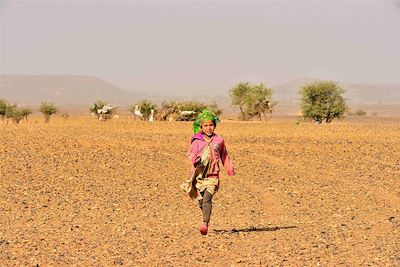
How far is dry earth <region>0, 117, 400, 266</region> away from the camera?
7.96 m

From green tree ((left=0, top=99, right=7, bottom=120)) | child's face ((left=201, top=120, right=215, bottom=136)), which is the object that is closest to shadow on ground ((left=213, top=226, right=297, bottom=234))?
child's face ((left=201, top=120, right=215, bottom=136))

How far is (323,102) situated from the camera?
52500mm

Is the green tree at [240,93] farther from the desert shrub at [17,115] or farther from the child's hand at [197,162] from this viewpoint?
the child's hand at [197,162]

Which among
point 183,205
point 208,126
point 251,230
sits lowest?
point 183,205

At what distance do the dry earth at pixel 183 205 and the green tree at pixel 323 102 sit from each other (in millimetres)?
27907

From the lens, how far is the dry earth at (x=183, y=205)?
796 centimetres

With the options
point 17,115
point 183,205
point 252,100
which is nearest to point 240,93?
point 252,100

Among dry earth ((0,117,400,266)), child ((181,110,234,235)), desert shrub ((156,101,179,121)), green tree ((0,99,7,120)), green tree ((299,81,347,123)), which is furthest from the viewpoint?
green tree ((0,99,7,120))

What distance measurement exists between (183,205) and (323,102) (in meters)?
41.8

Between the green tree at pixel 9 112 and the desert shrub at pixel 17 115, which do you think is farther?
the green tree at pixel 9 112

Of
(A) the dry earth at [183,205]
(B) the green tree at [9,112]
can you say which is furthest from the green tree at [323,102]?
(A) the dry earth at [183,205]

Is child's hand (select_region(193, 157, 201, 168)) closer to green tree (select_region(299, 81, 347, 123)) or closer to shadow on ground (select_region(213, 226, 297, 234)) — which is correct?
shadow on ground (select_region(213, 226, 297, 234))

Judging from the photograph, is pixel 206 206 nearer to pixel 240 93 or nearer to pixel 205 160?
pixel 205 160

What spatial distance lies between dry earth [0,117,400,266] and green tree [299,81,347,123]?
27907 millimetres
